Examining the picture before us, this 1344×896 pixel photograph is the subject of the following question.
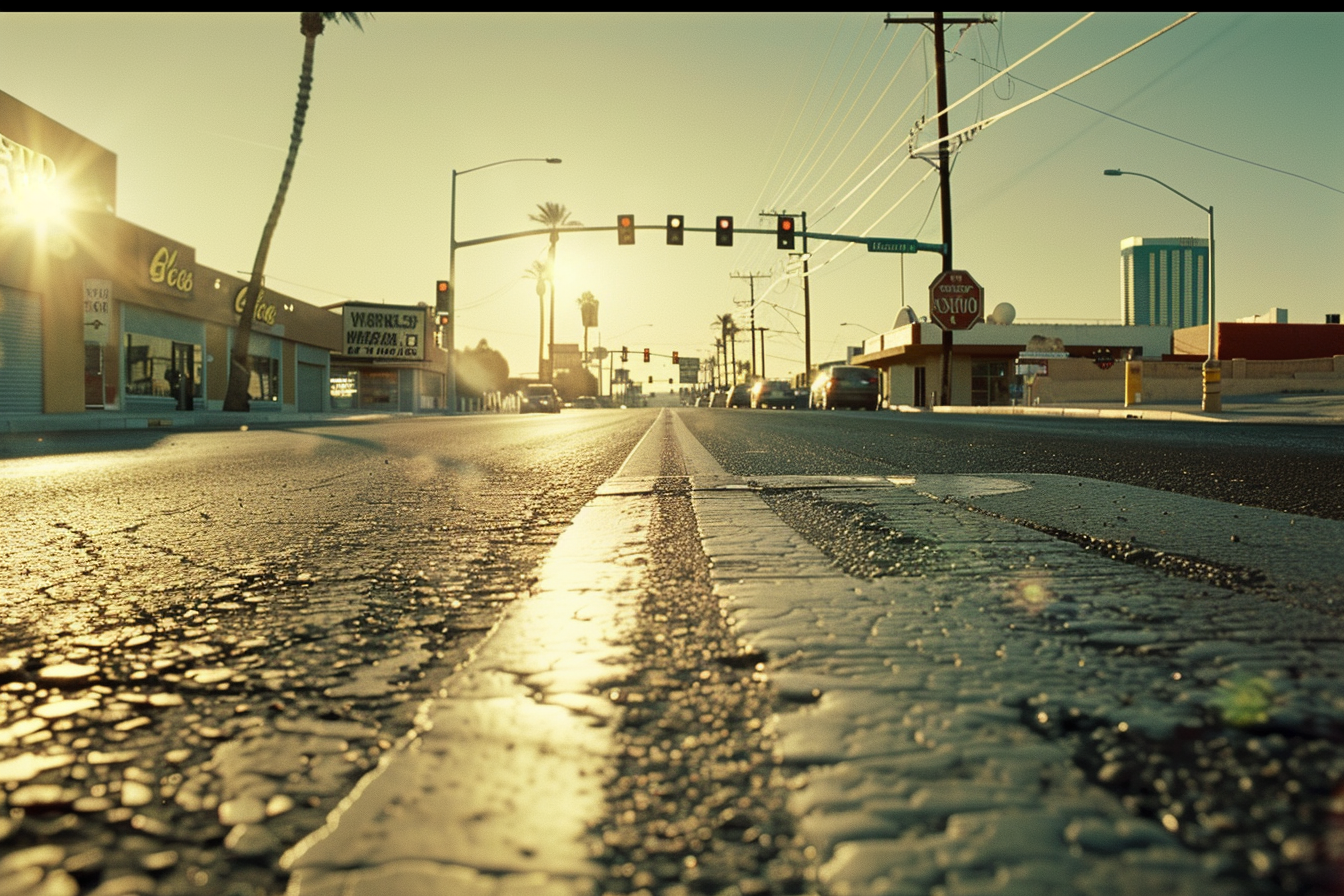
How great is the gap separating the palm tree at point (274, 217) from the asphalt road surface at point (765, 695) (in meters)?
29.7

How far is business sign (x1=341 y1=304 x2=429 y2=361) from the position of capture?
194 feet

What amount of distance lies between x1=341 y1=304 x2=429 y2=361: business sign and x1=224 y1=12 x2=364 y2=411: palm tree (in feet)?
89.4

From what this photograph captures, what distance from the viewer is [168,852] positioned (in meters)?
1.04

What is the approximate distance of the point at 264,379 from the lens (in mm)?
45406

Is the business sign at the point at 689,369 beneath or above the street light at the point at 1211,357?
above

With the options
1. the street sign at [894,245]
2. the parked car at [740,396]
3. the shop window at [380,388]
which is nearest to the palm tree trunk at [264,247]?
the street sign at [894,245]

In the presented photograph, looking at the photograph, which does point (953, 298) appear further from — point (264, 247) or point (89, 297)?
point (89, 297)

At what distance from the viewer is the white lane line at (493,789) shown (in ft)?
3.13

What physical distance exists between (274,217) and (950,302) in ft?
85.3

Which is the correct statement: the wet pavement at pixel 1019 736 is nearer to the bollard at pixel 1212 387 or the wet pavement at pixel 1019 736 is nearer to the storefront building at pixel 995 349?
the bollard at pixel 1212 387

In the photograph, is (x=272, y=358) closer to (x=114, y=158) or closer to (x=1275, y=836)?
(x=114, y=158)

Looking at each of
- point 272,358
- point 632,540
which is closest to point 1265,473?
point 632,540

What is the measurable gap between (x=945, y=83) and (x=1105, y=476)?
3594cm

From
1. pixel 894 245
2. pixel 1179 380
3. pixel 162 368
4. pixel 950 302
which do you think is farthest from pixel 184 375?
pixel 1179 380
